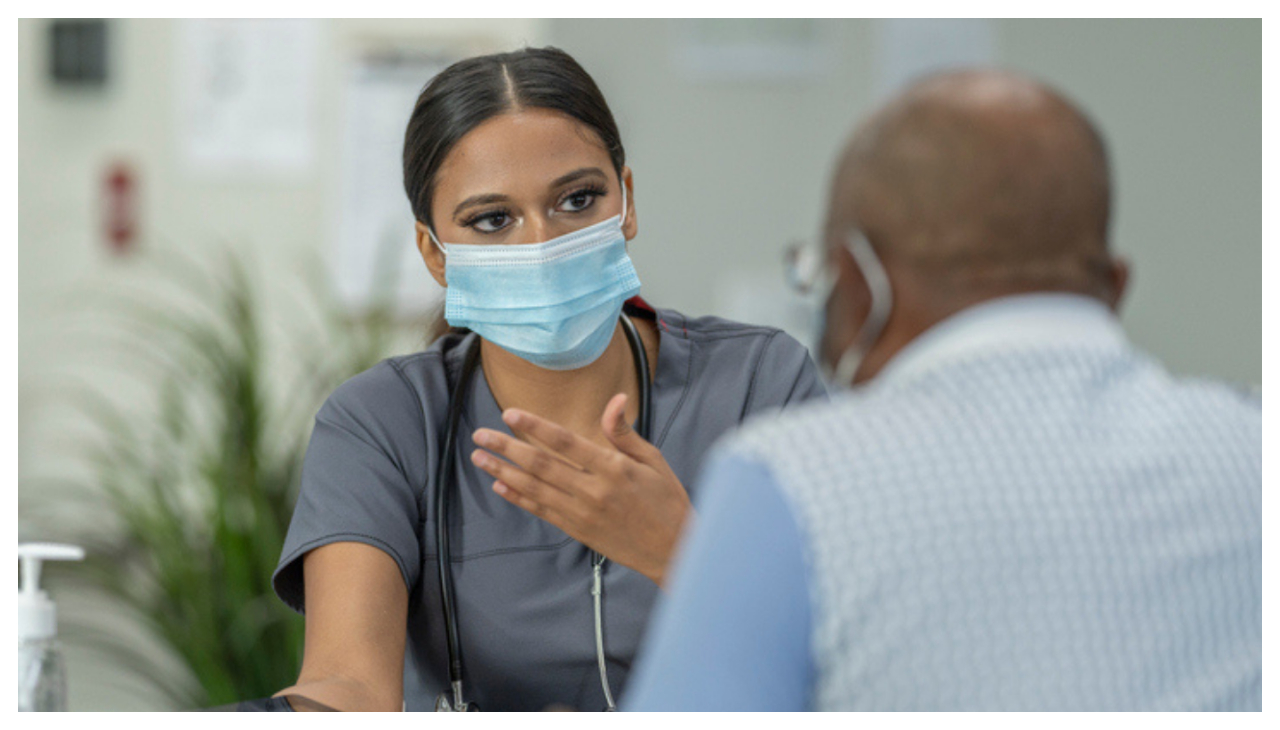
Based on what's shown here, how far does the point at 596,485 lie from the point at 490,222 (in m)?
0.37

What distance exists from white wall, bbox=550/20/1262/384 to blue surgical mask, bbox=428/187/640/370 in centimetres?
104

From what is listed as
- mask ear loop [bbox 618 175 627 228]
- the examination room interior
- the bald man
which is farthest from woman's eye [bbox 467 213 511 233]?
the examination room interior

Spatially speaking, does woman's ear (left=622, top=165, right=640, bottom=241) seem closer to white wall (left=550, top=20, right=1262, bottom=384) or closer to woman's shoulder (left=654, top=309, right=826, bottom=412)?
woman's shoulder (left=654, top=309, right=826, bottom=412)

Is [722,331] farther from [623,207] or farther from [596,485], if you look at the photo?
[596,485]

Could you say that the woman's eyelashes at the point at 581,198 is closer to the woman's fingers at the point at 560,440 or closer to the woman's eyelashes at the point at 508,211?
the woman's eyelashes at the point at 508,211

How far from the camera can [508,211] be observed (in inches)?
47.3

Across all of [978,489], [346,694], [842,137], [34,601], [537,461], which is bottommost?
[346,694]

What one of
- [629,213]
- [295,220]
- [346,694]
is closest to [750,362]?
[629,213]

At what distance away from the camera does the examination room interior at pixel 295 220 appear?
2.13 meters

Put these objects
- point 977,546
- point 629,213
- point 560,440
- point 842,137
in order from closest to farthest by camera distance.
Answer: point 977,546 < point 560,440 < point 629,213 < point 842,137
